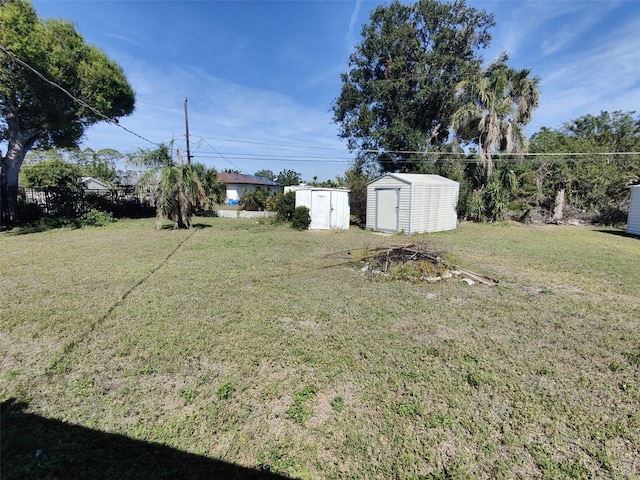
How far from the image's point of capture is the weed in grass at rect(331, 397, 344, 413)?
2270 mm

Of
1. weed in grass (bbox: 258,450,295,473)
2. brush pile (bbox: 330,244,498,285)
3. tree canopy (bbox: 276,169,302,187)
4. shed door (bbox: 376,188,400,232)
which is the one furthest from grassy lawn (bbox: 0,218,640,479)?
tree canopy (bbox: 276,169,302,187)

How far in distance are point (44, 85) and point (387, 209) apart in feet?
45.9

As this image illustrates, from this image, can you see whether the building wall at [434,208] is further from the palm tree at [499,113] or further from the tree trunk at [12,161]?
the tree trunk at [12,161]

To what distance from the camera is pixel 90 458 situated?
5.90 feet

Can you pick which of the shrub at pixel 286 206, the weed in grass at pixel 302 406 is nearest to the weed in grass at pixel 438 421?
the weed in grass at pixel 302 406

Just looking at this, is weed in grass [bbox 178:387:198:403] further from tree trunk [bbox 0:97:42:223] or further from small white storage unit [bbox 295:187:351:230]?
tree trunk [bbox 0:97:42:223]

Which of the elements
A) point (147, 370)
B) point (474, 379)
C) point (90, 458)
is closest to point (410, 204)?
point (474, 379)

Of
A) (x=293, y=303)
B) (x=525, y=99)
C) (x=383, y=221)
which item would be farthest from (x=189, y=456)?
(x=525, y=99)

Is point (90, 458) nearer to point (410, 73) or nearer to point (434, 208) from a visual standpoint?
point (434, 208)

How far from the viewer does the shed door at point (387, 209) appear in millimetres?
12344

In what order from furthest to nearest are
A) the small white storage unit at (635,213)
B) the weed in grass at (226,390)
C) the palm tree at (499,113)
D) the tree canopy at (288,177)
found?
the tree canopy at (288,177) → the palm tree at (499,113) → the small white storage unit at (635,213) → the weed in grass at (226,390)

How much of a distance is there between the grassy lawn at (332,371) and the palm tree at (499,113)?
38.9ft

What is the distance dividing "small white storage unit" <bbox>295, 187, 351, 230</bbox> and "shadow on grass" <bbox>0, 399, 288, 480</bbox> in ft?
36.8

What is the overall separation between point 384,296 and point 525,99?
17365mm
